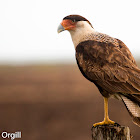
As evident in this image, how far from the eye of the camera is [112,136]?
4.21 m

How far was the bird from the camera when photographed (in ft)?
14.7

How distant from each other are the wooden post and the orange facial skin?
1644 mm

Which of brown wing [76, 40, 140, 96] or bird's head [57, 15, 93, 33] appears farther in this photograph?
bird's head [57, 15, 93, 33]

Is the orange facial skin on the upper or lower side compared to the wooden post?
upper

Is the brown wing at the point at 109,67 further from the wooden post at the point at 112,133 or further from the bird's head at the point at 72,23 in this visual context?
the wooden post at the point at 112,133

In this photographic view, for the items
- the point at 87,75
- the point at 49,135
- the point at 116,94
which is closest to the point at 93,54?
the point at 87,75

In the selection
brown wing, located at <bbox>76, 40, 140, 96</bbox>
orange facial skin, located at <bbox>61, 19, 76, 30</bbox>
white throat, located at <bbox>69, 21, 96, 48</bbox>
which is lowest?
brown wing, located at <bbox>76, 40, 140, 96</bbox>

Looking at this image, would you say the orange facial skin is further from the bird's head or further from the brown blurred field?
the brown blurred field

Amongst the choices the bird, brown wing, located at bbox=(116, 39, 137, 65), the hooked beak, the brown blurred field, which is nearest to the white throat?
the bird

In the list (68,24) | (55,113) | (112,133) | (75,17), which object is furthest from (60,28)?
(55,113)

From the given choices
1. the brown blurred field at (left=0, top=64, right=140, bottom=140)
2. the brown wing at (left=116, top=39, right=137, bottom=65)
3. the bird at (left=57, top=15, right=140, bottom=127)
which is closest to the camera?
the bird at (left=57, top=15, right=140, bottom=127)

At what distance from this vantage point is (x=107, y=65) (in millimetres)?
4684

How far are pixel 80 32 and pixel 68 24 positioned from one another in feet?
0.73

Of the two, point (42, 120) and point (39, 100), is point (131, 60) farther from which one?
point (39, 100)
